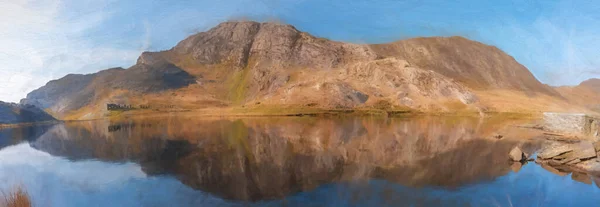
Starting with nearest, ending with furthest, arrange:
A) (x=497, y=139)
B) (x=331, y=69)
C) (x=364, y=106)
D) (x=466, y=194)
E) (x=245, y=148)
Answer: (x=466, y=194) < (x=245, y=148) < (x=497, y=139) < (x=364, y=106) < (x=331, y=69)

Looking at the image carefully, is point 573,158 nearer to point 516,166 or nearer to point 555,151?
point 555,151

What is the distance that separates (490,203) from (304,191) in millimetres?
9103

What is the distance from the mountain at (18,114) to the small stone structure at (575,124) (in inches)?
4062

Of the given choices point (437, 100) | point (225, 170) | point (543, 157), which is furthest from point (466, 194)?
point (437, 100)

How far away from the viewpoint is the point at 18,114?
2968 inches

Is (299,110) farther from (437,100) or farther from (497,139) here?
(497,139)

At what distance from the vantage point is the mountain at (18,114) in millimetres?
72062

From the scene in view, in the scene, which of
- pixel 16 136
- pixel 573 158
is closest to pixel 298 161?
pixel 573 158

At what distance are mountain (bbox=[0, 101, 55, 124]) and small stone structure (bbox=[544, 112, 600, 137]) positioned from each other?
4062 inches

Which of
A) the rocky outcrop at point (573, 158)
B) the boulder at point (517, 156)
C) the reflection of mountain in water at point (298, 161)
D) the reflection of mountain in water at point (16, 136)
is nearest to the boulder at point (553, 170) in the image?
the rocky outcrop at point (573, 158)

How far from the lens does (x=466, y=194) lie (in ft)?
56.0

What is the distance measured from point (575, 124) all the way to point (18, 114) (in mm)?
104705

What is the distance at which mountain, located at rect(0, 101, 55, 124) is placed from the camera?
236 ft

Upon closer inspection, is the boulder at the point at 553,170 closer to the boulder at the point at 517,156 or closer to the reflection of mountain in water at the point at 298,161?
the boulder at the point at 517,156
